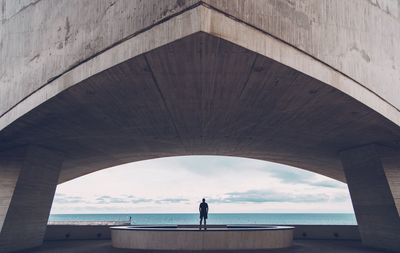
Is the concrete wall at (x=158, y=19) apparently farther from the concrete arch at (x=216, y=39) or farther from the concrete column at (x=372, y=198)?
the concrete column at (x=372, y=198)

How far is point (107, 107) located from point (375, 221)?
14.2 metres

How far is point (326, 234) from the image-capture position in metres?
27.1

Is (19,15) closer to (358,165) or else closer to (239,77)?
(239,77)

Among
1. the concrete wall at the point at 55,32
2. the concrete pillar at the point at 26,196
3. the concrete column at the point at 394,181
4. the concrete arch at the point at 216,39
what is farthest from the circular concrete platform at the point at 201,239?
the concrete wall at the point at 55,32

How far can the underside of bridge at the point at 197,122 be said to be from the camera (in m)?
11.5

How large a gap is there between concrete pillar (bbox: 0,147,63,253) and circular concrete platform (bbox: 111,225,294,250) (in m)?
4.86

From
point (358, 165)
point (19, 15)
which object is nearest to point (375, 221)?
point (358, 165)

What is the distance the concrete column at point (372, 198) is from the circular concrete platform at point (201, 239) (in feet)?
15.7

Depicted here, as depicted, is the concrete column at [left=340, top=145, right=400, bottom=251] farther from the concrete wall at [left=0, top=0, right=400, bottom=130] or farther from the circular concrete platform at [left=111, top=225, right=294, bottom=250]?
the concrete wall at [left=0, top=0, right=400, bottom=130]

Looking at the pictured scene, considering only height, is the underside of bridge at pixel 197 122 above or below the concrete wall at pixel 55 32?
below

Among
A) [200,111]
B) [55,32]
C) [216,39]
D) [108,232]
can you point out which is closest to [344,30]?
[216,39]

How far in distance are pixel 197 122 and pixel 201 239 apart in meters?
5.10

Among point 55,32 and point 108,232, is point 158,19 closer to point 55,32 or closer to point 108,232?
point 55,32

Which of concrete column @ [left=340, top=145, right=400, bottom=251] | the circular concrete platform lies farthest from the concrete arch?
the circular concrete platform
